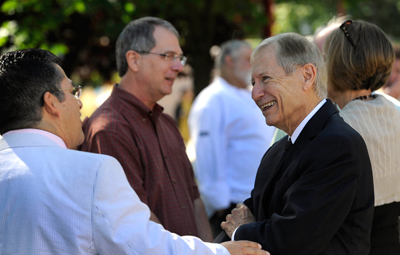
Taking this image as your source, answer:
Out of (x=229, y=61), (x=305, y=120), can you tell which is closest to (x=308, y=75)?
(x=305, y=120)

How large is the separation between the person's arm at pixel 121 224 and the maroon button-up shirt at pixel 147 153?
3.09ft

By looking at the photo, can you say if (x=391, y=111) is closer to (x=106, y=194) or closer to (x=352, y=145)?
(x=352, y=145)

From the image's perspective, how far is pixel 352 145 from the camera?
2047mm

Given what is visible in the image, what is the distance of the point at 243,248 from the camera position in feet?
7.07

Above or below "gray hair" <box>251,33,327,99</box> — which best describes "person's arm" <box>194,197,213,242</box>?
below

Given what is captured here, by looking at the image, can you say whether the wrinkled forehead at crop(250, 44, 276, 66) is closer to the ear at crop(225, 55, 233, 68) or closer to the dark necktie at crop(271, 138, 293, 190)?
the dark necktie at crop(271, 138, 293, 190)

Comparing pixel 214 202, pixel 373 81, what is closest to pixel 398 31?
pixel 214 202

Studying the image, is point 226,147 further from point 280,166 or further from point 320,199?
point 320,199

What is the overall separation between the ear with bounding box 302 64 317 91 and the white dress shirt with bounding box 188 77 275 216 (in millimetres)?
2971

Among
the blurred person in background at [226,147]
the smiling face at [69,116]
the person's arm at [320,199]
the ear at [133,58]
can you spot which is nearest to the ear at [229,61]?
the blurred person in background at [226,147]

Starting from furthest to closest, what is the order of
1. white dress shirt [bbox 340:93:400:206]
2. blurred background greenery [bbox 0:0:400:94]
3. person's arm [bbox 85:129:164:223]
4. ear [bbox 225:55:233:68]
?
ear [bbox 225:55:233:68] → blurred background greenery [bbox 0:0:400:94] → person's arm [bbox 85:129:164:223] → white dress shirt [bbox 340:93:400:206]

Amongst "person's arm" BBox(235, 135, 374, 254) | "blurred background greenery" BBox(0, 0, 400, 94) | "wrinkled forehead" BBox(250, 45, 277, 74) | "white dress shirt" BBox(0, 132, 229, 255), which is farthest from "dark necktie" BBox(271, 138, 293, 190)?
"blurred background greenery" BBox(0, 0, 400, 94)

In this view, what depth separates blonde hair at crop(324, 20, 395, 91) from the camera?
2551mm

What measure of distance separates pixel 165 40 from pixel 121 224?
1947 millimetres
